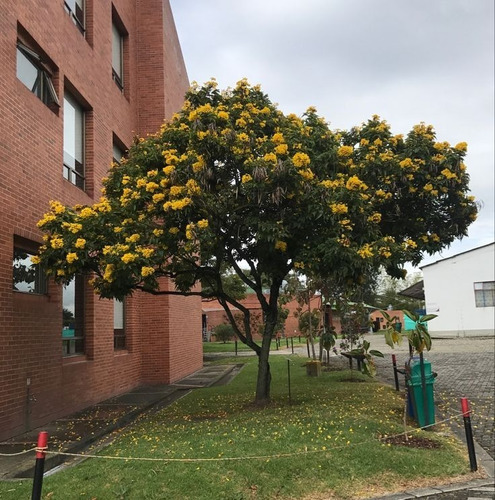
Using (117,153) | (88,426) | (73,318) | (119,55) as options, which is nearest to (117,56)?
(119,55)

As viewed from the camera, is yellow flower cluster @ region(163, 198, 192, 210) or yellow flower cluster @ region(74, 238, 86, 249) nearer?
yellow flower cluster @ region(163, 198, 192, 210)

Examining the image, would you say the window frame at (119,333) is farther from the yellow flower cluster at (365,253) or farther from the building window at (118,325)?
the yellow flower cluster at (365,253)

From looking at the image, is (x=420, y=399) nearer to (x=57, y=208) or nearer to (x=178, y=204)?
(x=178, y=204)

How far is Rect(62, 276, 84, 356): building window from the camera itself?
1079 centimetres

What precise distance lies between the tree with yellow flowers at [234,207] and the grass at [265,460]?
201 centimetres

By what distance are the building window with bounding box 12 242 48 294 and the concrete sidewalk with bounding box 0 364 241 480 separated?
2.29 meters

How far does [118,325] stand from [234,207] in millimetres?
6534

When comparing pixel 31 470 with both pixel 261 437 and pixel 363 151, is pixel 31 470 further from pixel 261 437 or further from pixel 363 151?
pixel 363 151

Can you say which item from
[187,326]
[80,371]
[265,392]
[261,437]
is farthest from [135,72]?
[261,437]

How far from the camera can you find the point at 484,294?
3491 cm

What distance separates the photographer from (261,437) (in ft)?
23.4

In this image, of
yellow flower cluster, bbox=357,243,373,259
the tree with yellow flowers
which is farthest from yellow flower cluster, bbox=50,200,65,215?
yellow flower cluster, bbox=357,243,373,259

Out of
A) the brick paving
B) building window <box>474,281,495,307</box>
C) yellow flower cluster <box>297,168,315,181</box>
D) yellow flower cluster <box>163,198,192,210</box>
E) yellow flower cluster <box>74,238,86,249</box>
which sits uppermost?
yellow flower cluster <box>297,168,315,181</box>

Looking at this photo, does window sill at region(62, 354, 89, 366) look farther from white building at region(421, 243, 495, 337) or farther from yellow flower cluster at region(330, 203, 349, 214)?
white building at region(421, 243, 495, 337)
